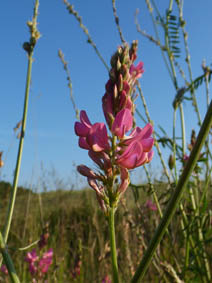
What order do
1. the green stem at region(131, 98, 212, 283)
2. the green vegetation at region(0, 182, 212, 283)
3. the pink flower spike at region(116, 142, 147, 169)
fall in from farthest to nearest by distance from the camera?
the green vegetation at region(0, 182, 212, 283), the pink flower spike at region(116, 142, 147, 169), the green stem at region(131, 98, 212, 283)

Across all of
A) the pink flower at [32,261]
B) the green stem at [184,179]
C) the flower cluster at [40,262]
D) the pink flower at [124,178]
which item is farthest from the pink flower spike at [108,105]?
the pink flower at [32,261]

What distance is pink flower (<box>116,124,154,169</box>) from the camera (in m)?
0.63

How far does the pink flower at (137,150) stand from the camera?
0.63m

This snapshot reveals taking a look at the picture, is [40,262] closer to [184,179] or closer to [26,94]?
[26,94]

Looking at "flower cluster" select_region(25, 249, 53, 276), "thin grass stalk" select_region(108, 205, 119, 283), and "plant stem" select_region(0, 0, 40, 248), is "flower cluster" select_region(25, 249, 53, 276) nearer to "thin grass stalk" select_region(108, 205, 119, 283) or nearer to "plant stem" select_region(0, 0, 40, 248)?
"plant stem" select_region(0, 0, 40, 248)

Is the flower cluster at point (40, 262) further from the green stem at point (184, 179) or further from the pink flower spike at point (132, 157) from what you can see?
the green stem at point (184, 179)

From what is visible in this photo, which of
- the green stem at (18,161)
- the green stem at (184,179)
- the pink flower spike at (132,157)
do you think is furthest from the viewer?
the green stem at (18,161)

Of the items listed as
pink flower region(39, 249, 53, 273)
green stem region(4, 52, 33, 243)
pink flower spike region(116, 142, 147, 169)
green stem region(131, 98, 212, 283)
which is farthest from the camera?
pink flower region(39, 249, 53, 273)

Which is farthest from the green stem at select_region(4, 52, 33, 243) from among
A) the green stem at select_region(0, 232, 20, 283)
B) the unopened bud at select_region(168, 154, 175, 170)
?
the unopened bud at select_region(168, 154, 175, 170)

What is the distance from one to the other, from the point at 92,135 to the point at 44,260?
2.39 m

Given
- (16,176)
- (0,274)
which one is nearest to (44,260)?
(0,274)

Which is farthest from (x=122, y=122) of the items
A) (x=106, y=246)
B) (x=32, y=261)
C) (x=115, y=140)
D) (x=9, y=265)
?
(x=32, y=261)

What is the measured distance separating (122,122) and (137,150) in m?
0.07

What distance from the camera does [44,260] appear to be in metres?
2.69
